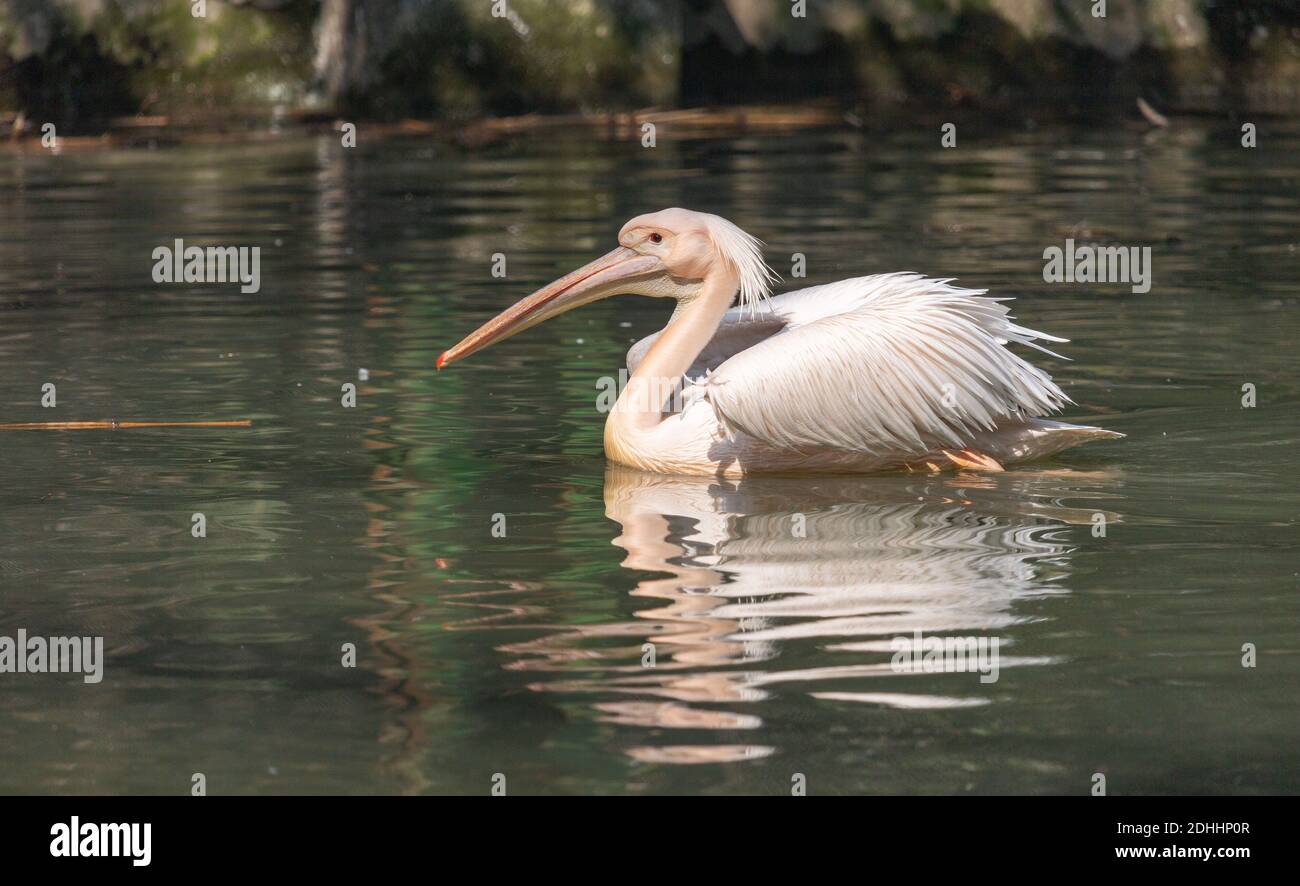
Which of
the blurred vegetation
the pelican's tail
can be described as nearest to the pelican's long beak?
the pelican's tail

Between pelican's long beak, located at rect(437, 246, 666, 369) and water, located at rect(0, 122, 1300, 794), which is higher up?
pelican's long beak, located at rect(437, 246, 666, 369)

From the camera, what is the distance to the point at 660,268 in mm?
7219

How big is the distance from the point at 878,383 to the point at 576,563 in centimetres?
140

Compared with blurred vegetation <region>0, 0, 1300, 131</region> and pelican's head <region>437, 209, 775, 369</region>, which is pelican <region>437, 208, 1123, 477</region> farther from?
blurred vegetation <region>0, 0, 1300, 131</region>

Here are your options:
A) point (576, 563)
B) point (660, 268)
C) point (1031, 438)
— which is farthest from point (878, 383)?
point (576, 563)

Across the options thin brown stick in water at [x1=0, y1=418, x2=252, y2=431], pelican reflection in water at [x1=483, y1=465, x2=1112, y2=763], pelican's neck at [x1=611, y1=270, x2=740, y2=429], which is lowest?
pelican reflection in water at [x1=483, y1=465, x2=1112, y2=763]

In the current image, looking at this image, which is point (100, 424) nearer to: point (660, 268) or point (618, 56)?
point (660, 268)

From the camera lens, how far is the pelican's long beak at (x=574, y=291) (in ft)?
23.7

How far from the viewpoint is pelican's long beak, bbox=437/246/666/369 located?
23.7ft

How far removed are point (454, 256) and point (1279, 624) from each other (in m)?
8.30

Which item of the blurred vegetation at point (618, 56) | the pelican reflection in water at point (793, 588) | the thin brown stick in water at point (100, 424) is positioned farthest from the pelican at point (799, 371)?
the blurred vegetation at point (618, 56)

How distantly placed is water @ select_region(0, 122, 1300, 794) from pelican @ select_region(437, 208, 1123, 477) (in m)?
0.12

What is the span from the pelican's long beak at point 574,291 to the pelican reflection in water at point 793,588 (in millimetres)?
608
